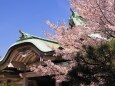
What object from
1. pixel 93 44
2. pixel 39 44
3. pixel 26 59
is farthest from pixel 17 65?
pixel 93 44

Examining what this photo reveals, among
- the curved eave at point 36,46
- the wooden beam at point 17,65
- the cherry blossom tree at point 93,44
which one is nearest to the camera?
the cherry blossom tree at point 93,44

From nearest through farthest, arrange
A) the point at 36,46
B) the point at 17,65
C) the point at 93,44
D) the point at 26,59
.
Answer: the point at 93,44
the point at 36,46
the point at 17,65
the point at 26,59

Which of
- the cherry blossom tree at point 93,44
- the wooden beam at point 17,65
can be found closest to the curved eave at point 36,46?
the wooden beam at point 17,65

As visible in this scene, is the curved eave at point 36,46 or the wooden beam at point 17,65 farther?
the wooden beam at point 17,65

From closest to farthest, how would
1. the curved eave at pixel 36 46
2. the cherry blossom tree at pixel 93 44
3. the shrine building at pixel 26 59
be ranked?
the cherry blossom tree at pixel 93 44 → the curved eave at pixel 36 46 → the shrine building at pixel 26 59

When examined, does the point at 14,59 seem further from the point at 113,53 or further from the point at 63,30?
the point at 113,53

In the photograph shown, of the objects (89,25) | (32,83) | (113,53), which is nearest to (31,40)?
(32,83)

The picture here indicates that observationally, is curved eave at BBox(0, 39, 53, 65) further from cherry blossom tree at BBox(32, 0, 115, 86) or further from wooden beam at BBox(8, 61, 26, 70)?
cherry blossom tree at BBox(32, 0, 115, 86)

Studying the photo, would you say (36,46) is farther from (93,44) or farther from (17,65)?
(93,44)

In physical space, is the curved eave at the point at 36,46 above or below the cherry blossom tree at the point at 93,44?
above

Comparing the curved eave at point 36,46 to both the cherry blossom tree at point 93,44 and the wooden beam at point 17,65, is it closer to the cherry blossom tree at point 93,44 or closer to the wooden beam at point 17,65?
the wooden beam at point 17,65

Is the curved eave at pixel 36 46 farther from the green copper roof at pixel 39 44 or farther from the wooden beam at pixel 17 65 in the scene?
the wooden beam at pixel 17 65

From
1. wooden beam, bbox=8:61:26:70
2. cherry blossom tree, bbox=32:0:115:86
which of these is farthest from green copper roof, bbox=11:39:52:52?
cherry blossom tree, bbox=32:0:115:86

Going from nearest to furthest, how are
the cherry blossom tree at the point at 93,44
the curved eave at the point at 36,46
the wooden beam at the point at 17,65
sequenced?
the cherry blossom tree at the point at 93,44 < the curved eave at the point at 36,46 < the wooden beam at the point at 17,65
